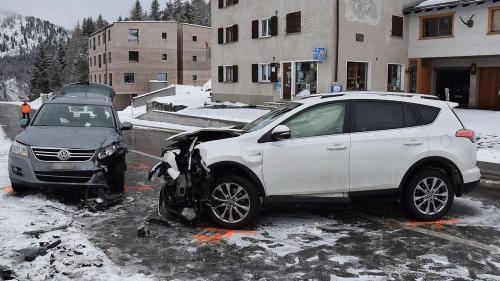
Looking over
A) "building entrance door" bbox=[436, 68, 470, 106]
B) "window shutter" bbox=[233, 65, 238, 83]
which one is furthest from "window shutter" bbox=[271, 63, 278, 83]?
"building entrance door" bbox=[436, 68, 470, 106]

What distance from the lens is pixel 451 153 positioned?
6.77 m

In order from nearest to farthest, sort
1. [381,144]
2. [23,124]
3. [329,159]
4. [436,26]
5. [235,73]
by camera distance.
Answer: [329,159] → [381,144] → [23,124] → [436,26] → [235,73]

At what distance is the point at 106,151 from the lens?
7.78 m

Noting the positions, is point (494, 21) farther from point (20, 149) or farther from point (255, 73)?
point (20, 149)

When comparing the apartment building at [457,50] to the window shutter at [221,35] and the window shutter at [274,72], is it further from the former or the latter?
the window shutter at [221,35]

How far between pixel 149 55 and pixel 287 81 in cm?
3385

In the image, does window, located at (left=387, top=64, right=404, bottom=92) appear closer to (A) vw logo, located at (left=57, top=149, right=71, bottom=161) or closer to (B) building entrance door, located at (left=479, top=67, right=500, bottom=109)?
(B) building entrance door, located at (left=479, top=67, right=500, bottom=109)

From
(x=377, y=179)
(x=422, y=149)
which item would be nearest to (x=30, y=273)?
(x=377, y=179)

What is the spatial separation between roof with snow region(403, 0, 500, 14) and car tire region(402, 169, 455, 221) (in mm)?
21646

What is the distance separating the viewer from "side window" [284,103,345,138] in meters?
6.57

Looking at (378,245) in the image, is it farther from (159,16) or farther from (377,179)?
(159,16)

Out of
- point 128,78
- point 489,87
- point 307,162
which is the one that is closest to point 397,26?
point 489,87

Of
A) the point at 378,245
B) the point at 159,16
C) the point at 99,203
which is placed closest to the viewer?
the point at 378,245

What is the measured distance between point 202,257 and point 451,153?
12.4ft
